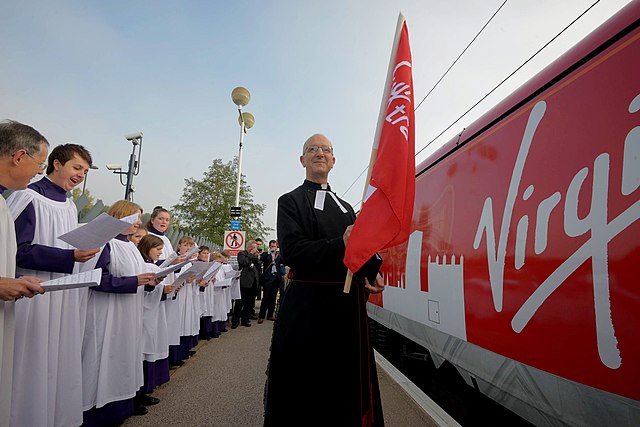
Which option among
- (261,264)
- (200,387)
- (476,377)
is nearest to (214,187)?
(261,264)

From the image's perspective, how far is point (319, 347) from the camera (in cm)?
171

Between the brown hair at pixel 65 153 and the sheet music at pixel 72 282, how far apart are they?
110 centimetres

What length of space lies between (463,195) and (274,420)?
236 centimetres

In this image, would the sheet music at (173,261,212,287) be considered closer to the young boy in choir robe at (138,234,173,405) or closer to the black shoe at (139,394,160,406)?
the young boy in choir robe at (138,234,173,405)

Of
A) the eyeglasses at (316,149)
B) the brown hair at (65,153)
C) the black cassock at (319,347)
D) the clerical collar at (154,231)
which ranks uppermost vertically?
the brown hair at (65,153)

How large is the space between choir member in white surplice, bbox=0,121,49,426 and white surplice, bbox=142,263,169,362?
1.88m

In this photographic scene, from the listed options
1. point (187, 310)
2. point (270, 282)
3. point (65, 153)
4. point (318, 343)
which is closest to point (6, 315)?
point (65, 153)

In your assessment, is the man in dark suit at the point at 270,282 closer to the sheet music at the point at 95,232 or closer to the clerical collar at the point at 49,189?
the clerical collar at the point at 49,189

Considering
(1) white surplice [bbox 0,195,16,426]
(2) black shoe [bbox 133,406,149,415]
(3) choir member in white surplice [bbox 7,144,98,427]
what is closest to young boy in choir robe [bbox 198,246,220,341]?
(2) black shoe [bbox 133,406,149,415]

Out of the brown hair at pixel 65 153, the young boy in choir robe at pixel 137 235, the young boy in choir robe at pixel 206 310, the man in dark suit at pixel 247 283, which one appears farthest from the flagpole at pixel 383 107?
the man in dark suit at pixel 247 283

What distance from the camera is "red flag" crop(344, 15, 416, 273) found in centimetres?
159

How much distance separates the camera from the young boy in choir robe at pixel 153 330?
3.76 metres

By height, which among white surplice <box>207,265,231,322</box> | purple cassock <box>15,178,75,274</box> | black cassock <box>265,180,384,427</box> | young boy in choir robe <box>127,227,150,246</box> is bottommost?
white surplice <box>207,265,231,322</box>

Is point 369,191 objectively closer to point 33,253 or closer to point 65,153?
point 33,253
